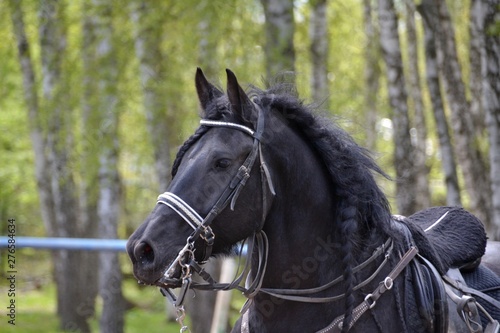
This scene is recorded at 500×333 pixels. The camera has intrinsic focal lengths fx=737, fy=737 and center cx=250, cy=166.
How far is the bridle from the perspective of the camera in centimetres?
315

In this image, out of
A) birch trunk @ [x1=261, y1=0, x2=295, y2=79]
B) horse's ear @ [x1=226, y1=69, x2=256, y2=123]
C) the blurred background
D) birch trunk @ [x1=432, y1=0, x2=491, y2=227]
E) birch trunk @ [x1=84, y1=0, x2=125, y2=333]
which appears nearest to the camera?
horse's ear @ [x1=226, y1=69, x2=256, y2=123]

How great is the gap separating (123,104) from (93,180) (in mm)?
1504

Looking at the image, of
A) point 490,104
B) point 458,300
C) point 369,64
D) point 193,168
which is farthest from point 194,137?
point 369,64

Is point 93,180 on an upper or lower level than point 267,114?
lower

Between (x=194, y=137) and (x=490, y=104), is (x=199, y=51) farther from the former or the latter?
(x=194, y=137)

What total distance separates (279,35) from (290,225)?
430cm

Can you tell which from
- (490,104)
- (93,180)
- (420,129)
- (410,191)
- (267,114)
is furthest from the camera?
(420,129)

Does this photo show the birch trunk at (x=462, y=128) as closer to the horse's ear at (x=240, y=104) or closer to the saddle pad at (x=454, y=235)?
the saddle pad at (x=454, y=235)

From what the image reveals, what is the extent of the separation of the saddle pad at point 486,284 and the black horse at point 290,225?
290 millimetres

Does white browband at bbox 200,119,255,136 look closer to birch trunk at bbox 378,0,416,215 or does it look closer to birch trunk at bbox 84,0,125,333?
birch trunk at bbox 378,0,416,215

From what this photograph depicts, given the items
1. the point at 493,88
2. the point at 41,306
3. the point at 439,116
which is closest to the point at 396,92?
the point at 439,116

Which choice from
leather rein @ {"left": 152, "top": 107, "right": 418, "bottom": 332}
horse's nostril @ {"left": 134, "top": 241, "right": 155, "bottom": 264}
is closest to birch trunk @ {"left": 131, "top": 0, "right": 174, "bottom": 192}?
leather rein @ {"left": 152, "top": 107, "right": 418, "bottom": 332}

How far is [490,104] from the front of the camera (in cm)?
645

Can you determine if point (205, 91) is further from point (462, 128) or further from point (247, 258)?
point (462, 128)
